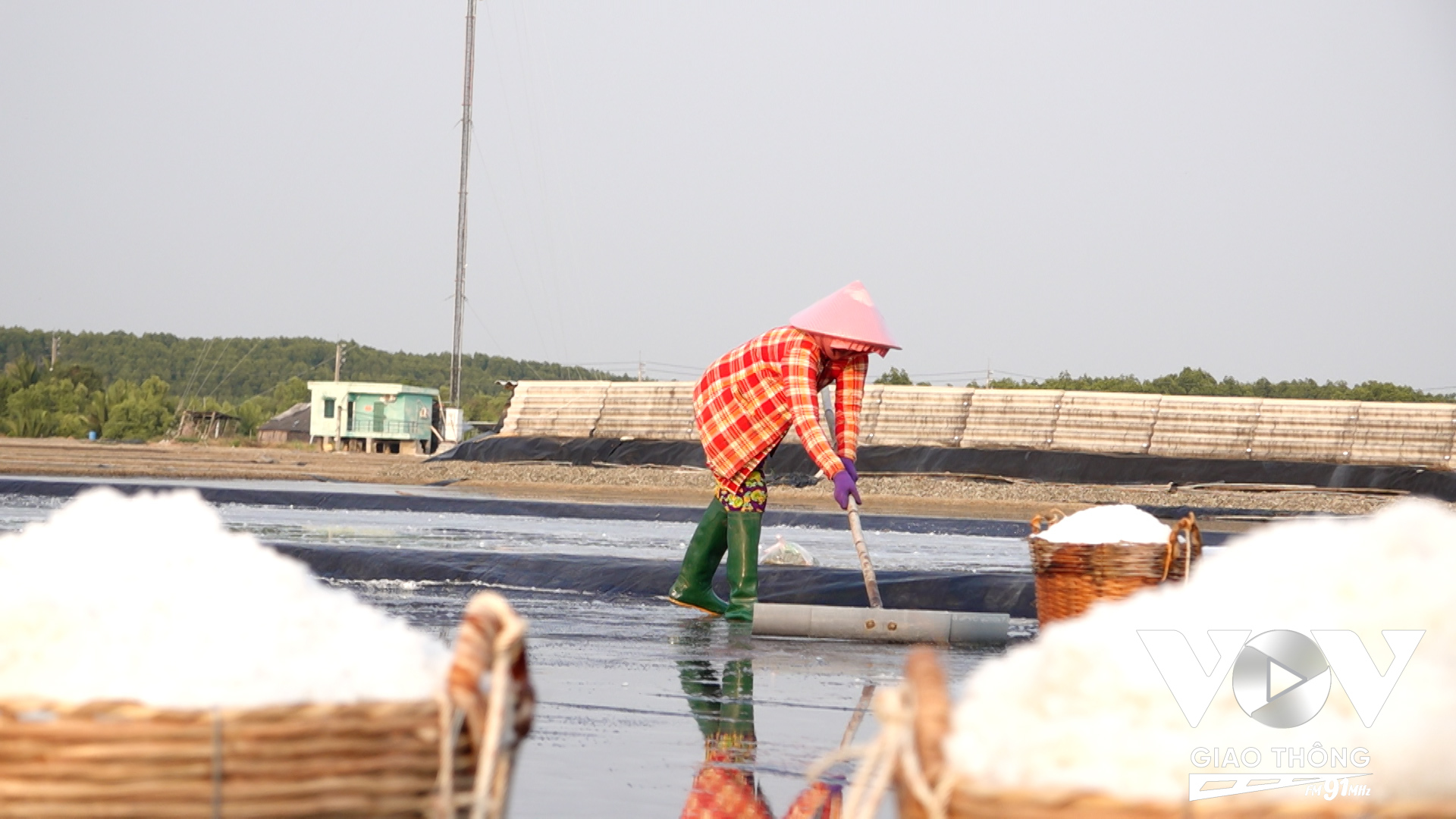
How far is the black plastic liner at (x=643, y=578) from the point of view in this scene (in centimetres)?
720

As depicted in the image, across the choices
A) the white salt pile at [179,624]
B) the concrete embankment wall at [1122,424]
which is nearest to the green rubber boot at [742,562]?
the white salt pile at [179,624]

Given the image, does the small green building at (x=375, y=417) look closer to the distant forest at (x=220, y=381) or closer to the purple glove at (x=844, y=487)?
the distant forest at (x=220, y=381)

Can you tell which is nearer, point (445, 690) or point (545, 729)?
point (445, 690)

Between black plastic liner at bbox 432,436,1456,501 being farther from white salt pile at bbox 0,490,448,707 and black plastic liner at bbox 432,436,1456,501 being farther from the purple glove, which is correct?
white salt pile at bbox 0,490,448,707

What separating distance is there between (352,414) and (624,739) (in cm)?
4765

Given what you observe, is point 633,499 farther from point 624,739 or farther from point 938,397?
point 624,739

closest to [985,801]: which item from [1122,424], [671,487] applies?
[671,487]

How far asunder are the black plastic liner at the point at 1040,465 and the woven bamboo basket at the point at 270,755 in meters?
21.7

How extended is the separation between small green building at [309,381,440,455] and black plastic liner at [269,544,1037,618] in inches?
1630

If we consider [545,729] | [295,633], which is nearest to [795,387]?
[545,729]

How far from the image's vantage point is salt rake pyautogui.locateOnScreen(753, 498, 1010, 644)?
5836mm

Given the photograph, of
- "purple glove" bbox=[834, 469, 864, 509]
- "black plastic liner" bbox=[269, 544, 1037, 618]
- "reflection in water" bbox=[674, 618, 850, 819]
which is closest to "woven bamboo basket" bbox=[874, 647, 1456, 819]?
"reflection in water" bbox=[674, 618, 850, 819]

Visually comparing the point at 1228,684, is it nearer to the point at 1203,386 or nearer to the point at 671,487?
the point at 671,487

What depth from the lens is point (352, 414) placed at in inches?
1946
